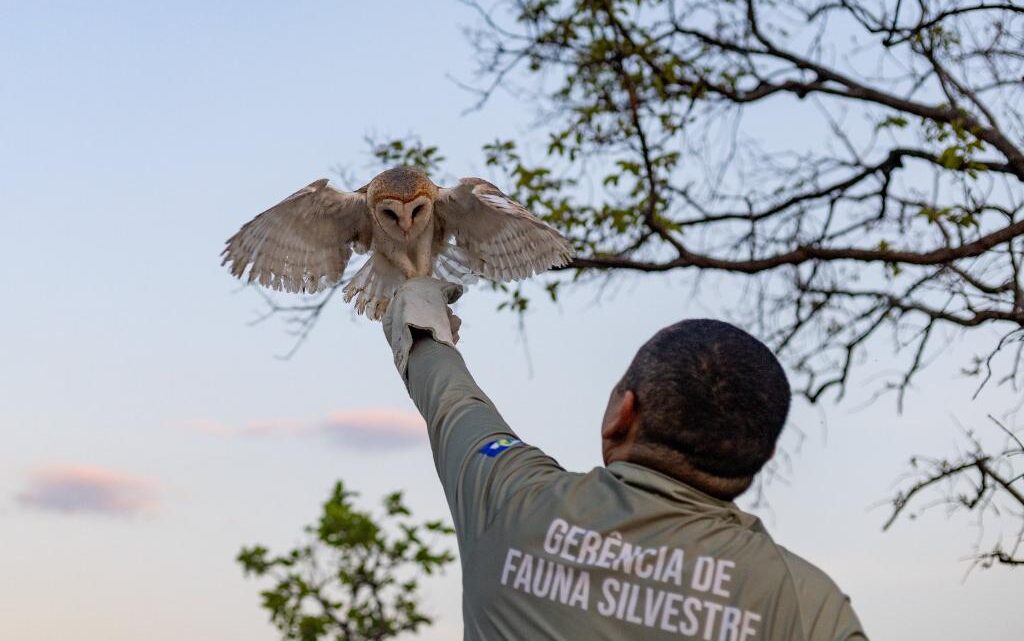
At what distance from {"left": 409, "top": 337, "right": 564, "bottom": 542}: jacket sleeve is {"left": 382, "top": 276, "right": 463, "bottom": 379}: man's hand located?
0.37 feet

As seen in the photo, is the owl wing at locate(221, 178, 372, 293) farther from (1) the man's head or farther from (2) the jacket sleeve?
(1) the man's head

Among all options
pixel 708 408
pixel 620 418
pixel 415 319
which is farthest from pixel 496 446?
pixel 415 319

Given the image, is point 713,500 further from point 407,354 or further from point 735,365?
point 407,354

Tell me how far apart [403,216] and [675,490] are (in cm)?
152

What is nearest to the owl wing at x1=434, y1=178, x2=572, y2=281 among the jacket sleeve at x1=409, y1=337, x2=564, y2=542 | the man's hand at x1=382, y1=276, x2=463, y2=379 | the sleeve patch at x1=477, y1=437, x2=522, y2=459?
the man's hand at x1=382, y1=276, x2=463, y2=379

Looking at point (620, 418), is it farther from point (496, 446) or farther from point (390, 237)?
point (390, 237)

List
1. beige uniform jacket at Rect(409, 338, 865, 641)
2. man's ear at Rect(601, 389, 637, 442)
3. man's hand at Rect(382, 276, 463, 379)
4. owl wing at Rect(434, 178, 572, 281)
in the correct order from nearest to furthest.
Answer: beige uniform jacket at Rect(409, 338, 865, 641) < man's ear at Rect(601, 389, 637, 442) < man's hand at Rect(382, 276, 463, 379) < owl wing at Rect(434, 178, 572, 281)

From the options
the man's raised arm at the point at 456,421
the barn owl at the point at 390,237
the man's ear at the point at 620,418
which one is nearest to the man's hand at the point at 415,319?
the man's raised arm at the point at 456,421

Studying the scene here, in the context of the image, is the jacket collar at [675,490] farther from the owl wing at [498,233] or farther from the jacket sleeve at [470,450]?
the owl wing at [498,233]

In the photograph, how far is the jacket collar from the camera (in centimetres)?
163

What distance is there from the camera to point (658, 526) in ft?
5.29

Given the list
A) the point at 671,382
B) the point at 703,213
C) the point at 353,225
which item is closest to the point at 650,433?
the point at 671,382

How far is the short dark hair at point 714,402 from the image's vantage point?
1.63m

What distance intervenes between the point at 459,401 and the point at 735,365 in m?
0.49
